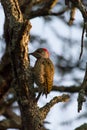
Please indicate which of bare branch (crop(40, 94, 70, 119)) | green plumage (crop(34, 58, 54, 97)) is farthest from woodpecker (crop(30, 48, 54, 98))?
bare branch (crop(40, 94, 70, 119))

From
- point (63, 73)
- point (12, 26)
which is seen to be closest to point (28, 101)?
point (12, 26)

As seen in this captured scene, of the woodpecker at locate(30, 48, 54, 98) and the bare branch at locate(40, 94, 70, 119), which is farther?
the woodpecker at locate(30, 48, 54, 98)

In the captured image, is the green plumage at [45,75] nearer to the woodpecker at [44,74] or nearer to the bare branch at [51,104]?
the woodpecker at [44,74]

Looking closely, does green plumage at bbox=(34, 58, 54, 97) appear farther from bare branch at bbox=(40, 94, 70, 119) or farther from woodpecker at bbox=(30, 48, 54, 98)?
bare branch at bbox=(40, 94, 70, 119)

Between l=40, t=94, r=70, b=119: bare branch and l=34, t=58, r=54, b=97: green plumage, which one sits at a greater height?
l=34, t=58, r=54, b=97: green plumage

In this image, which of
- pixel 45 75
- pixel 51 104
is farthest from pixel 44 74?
pixel 51 104

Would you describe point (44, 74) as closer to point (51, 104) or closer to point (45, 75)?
point (45, 75)

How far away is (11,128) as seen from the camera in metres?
8.02

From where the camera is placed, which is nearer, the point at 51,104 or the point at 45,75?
the point at 51,104

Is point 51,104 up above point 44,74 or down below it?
below

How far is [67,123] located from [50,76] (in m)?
3.62

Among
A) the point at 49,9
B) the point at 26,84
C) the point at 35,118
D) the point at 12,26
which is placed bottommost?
the point at 35,118

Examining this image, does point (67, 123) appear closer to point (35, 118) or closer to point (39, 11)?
point (39, 11)

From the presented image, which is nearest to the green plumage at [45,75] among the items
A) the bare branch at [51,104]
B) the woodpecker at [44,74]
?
the woodpecker at [44,74]
